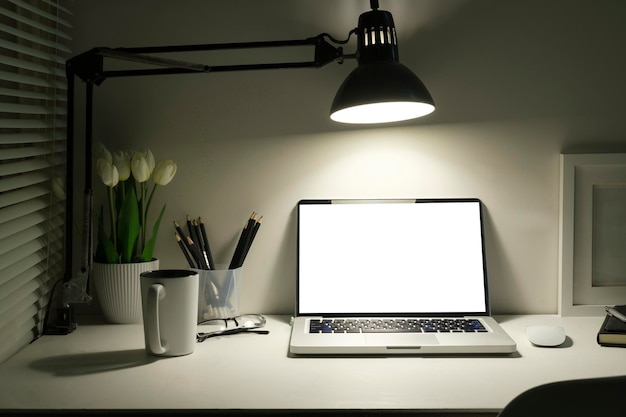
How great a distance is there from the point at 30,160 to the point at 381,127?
74 cm

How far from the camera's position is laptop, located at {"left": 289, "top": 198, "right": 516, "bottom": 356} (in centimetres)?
140

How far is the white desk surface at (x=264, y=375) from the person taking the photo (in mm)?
974

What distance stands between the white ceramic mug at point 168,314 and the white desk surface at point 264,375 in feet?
0.09

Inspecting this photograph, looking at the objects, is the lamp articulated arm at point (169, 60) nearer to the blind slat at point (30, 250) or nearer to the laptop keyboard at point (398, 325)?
the blind slat at point (30, 250)

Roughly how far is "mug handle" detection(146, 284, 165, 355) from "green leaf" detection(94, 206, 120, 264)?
26 cm

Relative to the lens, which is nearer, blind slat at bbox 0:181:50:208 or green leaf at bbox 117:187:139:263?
blind slat at bbox 0:181:50:208

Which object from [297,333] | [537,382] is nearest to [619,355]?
[537,382]

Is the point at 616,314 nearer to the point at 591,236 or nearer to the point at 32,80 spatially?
the point at 591,236

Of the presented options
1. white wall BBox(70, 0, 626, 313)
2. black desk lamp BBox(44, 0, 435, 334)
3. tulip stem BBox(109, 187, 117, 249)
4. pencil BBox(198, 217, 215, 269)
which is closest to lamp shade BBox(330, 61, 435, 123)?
black desk lamp BBox(44, 0, 435, 334)

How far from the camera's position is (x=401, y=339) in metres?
1.22

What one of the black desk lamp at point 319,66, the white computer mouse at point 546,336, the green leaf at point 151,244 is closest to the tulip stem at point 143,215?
the green leaf at point 151,244

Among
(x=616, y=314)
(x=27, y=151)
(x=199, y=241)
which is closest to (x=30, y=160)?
(x=27, y=151)

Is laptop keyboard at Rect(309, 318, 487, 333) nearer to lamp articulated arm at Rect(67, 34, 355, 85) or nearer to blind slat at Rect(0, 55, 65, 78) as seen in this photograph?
lamp articulated arm at Rect(67, 34, 355, 85)

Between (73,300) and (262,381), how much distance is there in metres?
0.49
